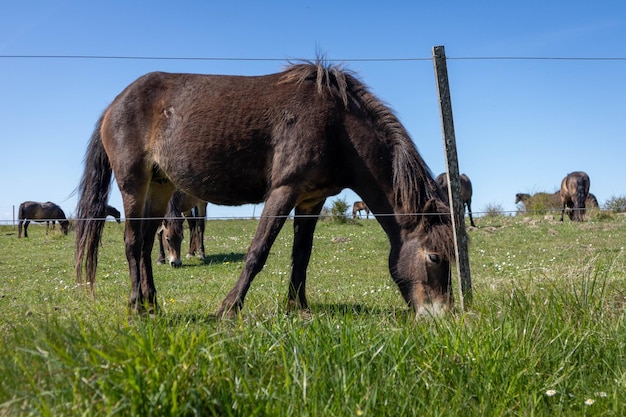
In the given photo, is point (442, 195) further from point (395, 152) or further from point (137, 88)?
point (137, 88)

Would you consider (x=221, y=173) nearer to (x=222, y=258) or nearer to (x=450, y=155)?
(x=450, y=155)

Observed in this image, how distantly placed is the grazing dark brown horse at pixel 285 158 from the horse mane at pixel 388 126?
0.01 m

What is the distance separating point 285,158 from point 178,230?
739 cm

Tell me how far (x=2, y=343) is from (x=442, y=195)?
4033mm

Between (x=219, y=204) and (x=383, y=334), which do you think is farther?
(x=219, y=204)

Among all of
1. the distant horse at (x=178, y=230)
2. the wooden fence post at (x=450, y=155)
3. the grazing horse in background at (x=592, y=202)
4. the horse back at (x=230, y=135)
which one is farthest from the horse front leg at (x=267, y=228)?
the grazing horse in background at (x=592, y=202)

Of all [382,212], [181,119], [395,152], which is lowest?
[382,212]

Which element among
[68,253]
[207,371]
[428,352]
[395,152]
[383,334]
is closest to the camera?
[207,371]

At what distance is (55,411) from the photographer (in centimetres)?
241

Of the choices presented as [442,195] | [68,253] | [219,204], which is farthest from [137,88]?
[68,253]

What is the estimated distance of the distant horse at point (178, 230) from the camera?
1245cm

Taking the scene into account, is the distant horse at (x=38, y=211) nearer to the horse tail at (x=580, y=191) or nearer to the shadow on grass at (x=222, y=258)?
the shadow on grass at (x=222, y=258)

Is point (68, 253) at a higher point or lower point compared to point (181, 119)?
lower

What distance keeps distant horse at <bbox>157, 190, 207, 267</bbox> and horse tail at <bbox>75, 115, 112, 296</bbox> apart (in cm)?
447
